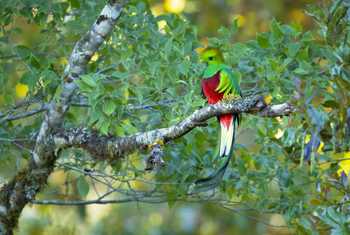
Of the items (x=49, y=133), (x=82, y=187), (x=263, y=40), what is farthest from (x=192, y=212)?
(x=49, y=133)

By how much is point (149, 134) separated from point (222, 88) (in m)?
0.43

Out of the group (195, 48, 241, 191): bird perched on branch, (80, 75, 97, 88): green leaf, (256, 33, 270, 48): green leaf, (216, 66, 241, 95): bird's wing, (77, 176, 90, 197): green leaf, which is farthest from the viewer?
(77, 176, 90, 197): green leaf

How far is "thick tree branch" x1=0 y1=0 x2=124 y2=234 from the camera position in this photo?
392 centimetres

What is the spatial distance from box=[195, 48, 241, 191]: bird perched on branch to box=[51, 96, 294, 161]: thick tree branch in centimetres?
21

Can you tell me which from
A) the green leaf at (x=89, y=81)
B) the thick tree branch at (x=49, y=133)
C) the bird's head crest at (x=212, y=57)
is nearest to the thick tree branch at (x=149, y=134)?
the thick tree branch at (x=49, y=133)

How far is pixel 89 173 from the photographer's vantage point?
13.7 feet

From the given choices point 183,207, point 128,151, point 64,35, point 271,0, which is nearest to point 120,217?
point 183,207

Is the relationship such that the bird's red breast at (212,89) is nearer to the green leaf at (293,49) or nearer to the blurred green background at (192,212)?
the green leaf at (293,49)

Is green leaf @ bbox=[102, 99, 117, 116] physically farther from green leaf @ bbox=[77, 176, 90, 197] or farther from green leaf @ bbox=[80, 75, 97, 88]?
green leaf @ bbox=[77, 176, 90, 197]

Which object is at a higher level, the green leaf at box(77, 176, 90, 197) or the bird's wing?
the bird's wing

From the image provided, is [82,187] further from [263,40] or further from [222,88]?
[263,40]

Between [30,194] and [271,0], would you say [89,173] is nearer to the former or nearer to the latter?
[30,194]

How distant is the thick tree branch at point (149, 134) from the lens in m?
3.18

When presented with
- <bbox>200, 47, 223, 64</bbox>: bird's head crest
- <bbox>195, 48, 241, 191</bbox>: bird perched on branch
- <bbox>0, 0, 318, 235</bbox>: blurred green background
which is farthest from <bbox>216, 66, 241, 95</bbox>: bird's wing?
<bbox>0, 0, 318, 235</bbox>: blurred green background
